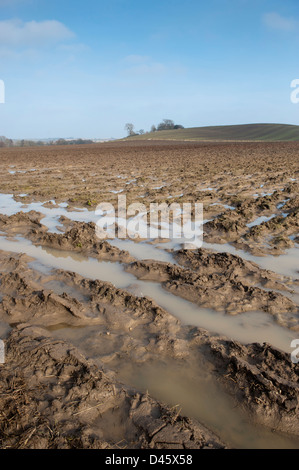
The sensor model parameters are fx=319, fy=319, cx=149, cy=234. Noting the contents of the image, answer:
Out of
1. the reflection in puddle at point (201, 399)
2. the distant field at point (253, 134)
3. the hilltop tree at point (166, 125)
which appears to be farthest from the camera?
the hilltop tree at point (166, 125)

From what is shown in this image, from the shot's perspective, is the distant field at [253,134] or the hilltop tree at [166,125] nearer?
the distant field at [253,134]

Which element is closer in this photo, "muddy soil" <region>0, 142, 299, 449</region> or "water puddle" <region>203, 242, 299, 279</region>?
"muddy soil" <region>0, 142, 299, 449</region>

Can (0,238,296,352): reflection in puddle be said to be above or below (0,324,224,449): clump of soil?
above

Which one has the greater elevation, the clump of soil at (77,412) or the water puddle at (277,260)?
the water puddle at (277,260)

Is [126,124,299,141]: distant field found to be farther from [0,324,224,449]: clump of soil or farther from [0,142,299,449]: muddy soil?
[0,324,224,449]: clump of soil

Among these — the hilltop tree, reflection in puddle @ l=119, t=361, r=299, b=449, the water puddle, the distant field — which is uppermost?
the hilltop tree

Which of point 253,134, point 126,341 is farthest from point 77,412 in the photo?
point 253,134

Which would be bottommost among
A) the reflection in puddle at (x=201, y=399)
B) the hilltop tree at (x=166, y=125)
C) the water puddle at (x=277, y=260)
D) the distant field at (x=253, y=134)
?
the reflection in puddle at (x=201, y=399)

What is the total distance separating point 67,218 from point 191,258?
13.8 feet

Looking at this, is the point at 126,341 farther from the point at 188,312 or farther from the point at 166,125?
the point at 166,125

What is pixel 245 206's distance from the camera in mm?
9195

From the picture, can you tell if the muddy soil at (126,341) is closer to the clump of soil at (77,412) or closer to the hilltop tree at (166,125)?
the clump of soil at (77,412)

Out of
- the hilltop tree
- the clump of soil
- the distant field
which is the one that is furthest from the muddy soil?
the hilltop tree

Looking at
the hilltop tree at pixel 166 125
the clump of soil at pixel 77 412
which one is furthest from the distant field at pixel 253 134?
the clump of soil at pixel 77 412
